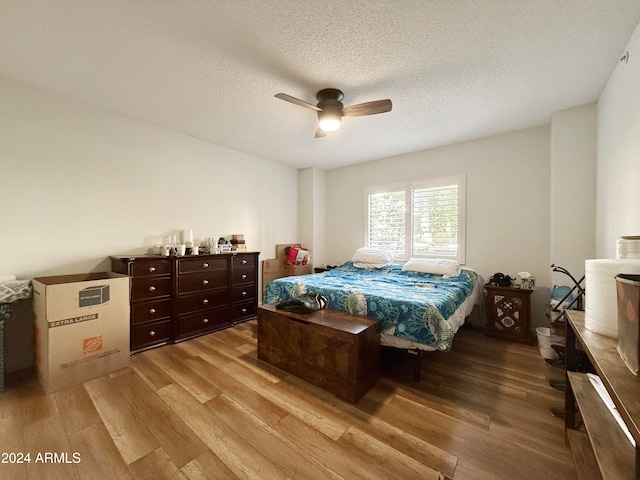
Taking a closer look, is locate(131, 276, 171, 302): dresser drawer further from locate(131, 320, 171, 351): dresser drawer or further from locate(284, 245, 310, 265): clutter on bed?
locate(284, 245, 310, 265): clutter on bed

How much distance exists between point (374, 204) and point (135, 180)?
347cm

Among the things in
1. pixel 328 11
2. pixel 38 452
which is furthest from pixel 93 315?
pixel 328 11

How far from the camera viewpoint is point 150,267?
272cm

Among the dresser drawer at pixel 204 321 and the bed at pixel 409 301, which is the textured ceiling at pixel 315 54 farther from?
the dresser drawer at pixel 204 321

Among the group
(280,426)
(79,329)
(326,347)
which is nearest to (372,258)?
(326,347)

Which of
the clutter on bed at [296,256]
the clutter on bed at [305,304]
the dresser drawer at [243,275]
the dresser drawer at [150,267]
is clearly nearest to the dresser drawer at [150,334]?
the dresser drawer at [150,267]

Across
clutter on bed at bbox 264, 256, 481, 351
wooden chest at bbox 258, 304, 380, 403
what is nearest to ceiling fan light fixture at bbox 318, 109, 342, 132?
clutter on bed at bbox 264, 256, 481, 351

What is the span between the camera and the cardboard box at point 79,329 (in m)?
1.99

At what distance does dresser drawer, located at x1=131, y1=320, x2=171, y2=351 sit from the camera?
104 inches

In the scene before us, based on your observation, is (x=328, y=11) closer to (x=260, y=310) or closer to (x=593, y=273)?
(x=593, y=273)

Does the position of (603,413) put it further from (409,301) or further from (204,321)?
(204,321)

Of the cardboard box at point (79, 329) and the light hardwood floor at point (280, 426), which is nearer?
the light hardwood floor at point (280, 426)

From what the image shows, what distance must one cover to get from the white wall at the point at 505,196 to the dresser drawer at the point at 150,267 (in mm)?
3605

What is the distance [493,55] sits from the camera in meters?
1.91
